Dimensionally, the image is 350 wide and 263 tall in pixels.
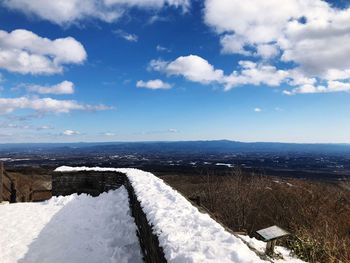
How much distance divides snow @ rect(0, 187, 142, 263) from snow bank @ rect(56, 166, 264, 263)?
1089 mm

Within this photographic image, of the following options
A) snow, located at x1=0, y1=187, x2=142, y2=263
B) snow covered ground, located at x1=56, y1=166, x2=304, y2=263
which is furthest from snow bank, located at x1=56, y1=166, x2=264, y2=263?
snow, located at x1=0, y1=187, x2=142, y2=263

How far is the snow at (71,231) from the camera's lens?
7188mm

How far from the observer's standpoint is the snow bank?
151 inches

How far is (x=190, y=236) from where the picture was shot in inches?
182

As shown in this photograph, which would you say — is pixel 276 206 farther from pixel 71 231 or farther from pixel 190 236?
pixel 190 236

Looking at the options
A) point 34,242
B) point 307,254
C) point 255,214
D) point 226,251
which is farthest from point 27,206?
point 255,214

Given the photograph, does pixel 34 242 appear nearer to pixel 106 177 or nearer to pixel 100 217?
pixel 100 217

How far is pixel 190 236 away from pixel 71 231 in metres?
5.15

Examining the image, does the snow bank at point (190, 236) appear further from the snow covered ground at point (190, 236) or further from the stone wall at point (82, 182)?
the stone wall at point (82, 182)

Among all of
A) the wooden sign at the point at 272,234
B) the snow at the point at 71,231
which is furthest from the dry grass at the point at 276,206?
the wooden sign at the point at 272,234

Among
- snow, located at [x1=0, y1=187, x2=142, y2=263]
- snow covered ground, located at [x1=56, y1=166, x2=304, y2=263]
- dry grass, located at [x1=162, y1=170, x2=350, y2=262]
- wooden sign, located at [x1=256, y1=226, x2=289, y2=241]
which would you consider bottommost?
dry grass, located at [x1=162, y1=170, x2=350, y2=262]

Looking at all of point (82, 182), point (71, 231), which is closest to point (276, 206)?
point (82, 182)

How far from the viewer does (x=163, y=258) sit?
4.24 meters

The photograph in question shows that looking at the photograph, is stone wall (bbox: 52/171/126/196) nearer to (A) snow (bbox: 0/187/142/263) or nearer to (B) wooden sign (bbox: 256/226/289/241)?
(A) snow (bbox: 0/187/142/263)
